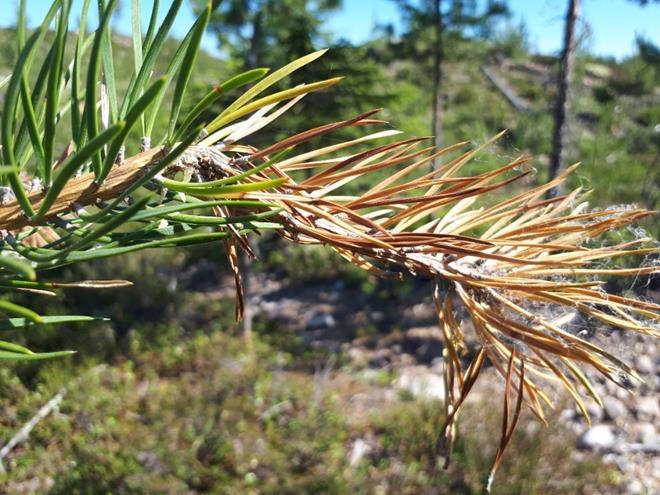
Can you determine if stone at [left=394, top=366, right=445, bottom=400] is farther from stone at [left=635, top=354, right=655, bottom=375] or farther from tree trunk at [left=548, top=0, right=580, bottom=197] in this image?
tree trunk at [left=548, top=0, right=580, bottom=197]

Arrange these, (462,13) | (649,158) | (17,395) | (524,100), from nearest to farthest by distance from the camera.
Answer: (17,395), (462,13), (649,158), (524,100)

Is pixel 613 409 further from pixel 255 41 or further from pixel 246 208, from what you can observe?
pixel 246 208

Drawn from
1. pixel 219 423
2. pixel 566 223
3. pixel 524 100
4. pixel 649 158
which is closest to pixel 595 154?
pixel 649 158

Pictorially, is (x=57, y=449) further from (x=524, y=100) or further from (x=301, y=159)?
(x=524, y=100)

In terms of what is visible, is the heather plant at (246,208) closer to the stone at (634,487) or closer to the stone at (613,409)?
the stone at (634,487)

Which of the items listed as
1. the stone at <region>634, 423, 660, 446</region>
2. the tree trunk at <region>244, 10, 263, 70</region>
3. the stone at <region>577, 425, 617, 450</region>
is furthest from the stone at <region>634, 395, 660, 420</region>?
the tree trunk at <region>244, 10, 263, 70</region>

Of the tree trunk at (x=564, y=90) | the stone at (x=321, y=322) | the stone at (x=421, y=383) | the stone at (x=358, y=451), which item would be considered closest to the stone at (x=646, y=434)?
the stone at (x=421, y=383)
